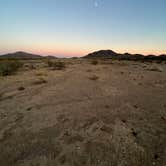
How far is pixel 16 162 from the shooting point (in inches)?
144

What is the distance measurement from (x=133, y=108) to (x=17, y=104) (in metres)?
5.68

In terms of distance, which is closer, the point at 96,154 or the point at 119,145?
the point at 96,154

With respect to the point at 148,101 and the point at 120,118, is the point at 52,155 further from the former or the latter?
the point at 148,101

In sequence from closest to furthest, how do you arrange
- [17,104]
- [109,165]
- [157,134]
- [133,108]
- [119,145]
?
[109,165] < [119,145] < [157,134] < [133,108] < [17,104]

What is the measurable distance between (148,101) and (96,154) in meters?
5.23

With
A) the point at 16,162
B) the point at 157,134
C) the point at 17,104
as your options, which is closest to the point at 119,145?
the point at 157,134

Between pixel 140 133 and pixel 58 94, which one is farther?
pixel 58 94

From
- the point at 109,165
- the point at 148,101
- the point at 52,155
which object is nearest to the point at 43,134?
the point at 52,155

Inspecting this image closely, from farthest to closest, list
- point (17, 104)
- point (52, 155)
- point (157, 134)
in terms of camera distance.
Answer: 1. point (17, 104)
2. point (157, 134)
3. point (52, 155)

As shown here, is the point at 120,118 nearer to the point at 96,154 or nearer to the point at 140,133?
the point at 140,133

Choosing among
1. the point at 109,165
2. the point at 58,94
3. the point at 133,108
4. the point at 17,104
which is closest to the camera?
the point at 109,165

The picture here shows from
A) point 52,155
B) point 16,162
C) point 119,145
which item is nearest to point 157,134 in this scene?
point 119,145

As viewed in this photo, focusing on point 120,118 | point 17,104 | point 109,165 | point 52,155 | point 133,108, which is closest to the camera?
point 109,165

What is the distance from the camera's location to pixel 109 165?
11.6 ft
